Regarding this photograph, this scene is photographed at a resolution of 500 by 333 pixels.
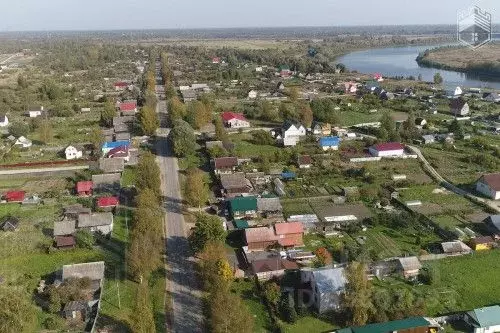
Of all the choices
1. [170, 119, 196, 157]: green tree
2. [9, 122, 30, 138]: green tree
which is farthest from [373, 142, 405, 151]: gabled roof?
[9, 122, 30, 138]: green tree

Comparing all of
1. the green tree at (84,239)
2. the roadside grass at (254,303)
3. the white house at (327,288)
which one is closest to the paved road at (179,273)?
the roadside grass at (254,303)

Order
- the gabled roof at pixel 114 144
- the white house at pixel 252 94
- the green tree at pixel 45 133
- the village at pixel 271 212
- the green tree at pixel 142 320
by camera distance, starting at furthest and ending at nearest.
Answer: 1. the white house at pixel 252 94
2. the green tree at pixel 45 133
3. the gabled roof at pixel 114 144
4. the village at pixel 271 212
5. the green tree at pixel 142 320

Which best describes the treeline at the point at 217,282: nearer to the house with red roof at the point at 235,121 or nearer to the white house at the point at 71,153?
the white house at the point at 71,153

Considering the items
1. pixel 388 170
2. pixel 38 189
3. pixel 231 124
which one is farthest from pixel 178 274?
pixel 231 124

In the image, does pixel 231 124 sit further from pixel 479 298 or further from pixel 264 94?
pixel 479 298

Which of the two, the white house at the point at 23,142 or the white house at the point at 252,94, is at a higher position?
the white house at the point at 252,94
